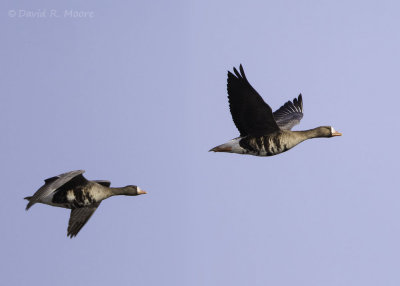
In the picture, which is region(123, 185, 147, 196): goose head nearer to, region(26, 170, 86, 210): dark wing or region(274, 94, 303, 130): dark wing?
region(26, 170, 86, 210): dark wing

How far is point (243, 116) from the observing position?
18.3 m

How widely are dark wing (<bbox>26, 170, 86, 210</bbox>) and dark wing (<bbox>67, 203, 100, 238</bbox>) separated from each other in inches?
95.5

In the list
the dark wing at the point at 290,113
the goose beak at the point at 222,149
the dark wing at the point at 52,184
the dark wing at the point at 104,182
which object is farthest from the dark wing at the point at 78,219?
the dark wing at the point at 290,113

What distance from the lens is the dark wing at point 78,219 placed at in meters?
19.6

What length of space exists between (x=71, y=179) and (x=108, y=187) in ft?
4.59

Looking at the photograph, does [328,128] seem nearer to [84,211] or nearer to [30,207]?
[84,211]

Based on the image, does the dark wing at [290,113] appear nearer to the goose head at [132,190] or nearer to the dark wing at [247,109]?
the dark wing at [247,109]

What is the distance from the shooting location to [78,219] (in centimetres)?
1964

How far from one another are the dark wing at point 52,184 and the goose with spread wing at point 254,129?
12.3ft

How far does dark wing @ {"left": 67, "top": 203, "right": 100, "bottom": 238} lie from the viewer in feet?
64.2

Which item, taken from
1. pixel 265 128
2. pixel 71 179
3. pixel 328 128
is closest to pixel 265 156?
pixel 265 128

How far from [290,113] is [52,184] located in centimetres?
893

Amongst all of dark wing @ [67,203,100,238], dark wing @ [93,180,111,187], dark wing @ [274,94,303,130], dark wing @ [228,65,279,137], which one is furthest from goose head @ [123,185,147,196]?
dark wing @ [274,94,303,130]

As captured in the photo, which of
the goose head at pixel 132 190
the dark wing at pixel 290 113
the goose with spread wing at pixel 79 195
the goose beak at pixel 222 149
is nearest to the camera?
the goose with spread wing at pixel 79 195
